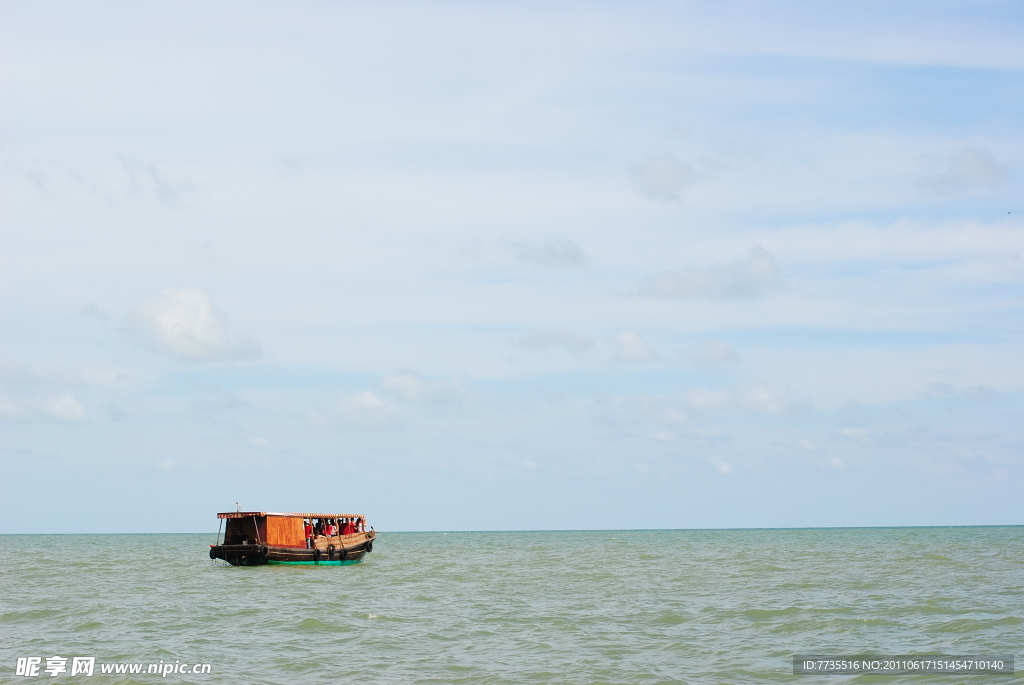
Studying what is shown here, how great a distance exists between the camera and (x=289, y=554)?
172 ft

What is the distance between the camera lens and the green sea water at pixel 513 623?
72.1ft

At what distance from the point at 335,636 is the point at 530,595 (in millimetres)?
13605

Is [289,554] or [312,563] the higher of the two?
[289,554]

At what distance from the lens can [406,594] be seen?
39.7m

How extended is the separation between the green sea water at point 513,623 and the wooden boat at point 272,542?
1.40m

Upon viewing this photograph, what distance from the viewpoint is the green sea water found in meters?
22.0

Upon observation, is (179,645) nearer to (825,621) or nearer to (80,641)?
(80,641)
